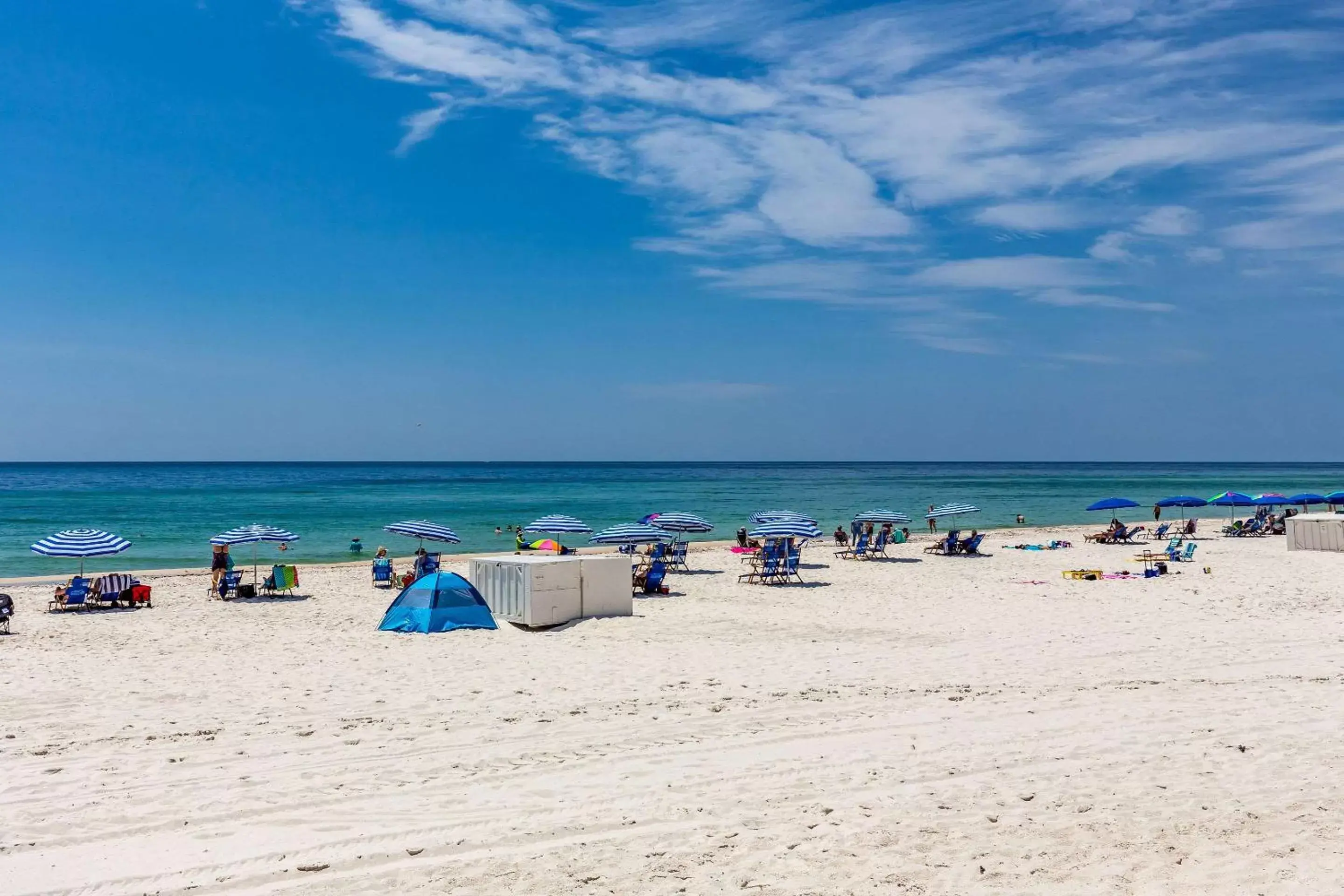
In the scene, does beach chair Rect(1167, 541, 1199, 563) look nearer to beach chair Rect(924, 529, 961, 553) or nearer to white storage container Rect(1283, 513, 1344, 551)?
white storage container Rect(1283, 513, 1344, 551)

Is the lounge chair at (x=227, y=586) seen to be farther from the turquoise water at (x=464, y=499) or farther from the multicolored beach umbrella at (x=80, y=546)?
the turquoise water at (x=464, y=499)

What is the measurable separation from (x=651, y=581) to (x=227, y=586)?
818 centimetres

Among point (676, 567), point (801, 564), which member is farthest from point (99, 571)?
point (801, 564)

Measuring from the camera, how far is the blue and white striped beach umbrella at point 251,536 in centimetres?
→ 1920

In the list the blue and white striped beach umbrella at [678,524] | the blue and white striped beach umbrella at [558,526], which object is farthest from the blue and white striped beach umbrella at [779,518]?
the blue and white striped beach umbrella at [558,526]

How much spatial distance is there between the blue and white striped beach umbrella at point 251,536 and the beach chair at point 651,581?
7.20 meters

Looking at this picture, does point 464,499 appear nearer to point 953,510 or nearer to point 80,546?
point 953,510

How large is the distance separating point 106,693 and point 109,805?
3999 millimetres

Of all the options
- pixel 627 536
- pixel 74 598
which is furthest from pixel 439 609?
pixel 74 598

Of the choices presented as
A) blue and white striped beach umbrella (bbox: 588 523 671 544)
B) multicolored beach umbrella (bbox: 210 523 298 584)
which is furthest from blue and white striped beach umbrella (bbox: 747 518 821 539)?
multicolored beach umbrella (bbox: 210 523 298 584)

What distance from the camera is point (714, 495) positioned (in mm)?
76875

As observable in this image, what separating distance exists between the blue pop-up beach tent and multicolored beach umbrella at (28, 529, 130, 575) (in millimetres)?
6775

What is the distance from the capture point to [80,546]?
17531 mm

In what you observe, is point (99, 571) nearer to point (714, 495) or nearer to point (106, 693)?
point (106, 693)
